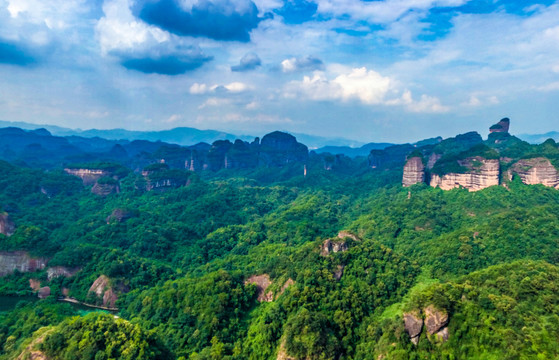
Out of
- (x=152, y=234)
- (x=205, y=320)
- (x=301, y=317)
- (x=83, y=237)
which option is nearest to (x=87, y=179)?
(x=83, y=237)

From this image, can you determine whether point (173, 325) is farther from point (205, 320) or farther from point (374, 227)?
point (374, 227)

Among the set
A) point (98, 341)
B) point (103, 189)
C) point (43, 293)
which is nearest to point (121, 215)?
Answer: point (43, 293)

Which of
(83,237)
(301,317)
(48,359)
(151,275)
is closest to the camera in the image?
(48,359)

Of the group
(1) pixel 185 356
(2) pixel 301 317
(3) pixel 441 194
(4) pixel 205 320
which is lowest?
(1) pixel 185 356

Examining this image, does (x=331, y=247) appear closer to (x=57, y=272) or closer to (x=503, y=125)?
(x=57, y=272)

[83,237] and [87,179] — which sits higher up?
[87,179]

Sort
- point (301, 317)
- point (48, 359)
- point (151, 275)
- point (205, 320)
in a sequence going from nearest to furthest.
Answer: point (48, 359) < point (301, 317) < point (205, 320) < point (151, 275)

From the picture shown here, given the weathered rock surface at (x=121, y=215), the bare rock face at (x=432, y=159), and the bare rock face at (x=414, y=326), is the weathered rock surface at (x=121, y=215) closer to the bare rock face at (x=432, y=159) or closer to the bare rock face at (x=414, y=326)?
the bare rock face at (x=414, y=326)
